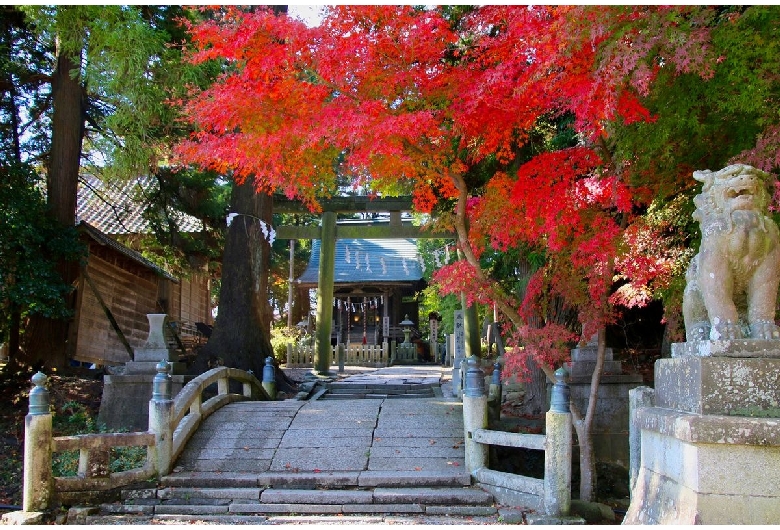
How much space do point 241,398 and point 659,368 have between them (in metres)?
7.90

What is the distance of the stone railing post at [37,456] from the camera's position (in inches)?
269

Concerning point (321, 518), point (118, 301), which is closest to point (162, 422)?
point (321, 518)

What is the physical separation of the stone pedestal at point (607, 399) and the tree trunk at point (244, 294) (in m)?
5.94

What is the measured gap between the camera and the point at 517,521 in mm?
6551

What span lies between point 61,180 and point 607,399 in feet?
36.4

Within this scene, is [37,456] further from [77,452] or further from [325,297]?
[325,297]

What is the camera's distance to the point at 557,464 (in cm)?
664

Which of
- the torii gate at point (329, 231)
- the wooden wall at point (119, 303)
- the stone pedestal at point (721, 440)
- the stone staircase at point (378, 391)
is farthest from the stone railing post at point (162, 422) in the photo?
the torii gate at point (329, 231)

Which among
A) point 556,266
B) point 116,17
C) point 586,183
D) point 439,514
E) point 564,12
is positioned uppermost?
point 116,17

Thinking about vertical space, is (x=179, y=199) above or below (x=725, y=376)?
above

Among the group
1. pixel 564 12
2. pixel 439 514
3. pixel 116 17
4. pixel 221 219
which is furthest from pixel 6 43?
pixel 439 514

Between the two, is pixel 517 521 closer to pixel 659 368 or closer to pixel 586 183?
pixel 659 368

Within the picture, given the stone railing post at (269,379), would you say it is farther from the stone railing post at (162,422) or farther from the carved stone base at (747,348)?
the carved stone base at (747,348)

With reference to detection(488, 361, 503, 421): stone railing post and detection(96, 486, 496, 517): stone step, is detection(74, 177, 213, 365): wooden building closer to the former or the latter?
detection(96, 486, 496, 517): stone step
